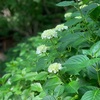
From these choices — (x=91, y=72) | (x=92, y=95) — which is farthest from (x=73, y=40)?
(x=92, y=95)

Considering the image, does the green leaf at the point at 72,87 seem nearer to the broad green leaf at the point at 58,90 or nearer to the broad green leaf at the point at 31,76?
the broad green leaf at the point at 58,90

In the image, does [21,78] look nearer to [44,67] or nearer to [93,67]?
[44,67]

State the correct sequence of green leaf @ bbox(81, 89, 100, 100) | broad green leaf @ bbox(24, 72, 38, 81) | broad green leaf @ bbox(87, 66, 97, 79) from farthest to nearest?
1. broad green leaf @ bbox(24, 72, 38, 81)
2. broad green leaf @ bbox(87, 66, 97, 79)
3. green leaf @ bbox(81, 89, 100, 100)

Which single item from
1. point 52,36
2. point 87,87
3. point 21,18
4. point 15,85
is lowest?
point 87,87

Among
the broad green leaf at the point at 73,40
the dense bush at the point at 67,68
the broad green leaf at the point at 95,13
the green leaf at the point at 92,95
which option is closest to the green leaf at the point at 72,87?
the dense bush at the point at 67,68

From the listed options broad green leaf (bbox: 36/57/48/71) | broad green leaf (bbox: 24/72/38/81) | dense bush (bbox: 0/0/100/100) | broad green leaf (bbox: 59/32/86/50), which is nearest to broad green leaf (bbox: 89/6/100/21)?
dense bush (bbox: 0/0/100/100)

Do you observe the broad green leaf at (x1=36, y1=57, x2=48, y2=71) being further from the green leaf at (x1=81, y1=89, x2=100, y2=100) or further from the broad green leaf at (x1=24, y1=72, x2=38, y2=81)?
the green leaf at (x1=81, y1=89, x2=100, y2=100)

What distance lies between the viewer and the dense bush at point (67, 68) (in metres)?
1.09

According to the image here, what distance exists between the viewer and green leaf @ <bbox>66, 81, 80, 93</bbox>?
1127 mm

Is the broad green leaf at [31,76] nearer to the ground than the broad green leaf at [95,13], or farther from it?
nearer to the ground

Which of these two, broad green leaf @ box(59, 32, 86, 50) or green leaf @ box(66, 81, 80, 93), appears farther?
broad green leaf @ box(59, 32, 86, 50)

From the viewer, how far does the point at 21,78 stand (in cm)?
154

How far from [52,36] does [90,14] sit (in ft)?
0.74

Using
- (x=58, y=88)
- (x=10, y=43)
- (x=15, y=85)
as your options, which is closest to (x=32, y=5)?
(x=10, y=43)
